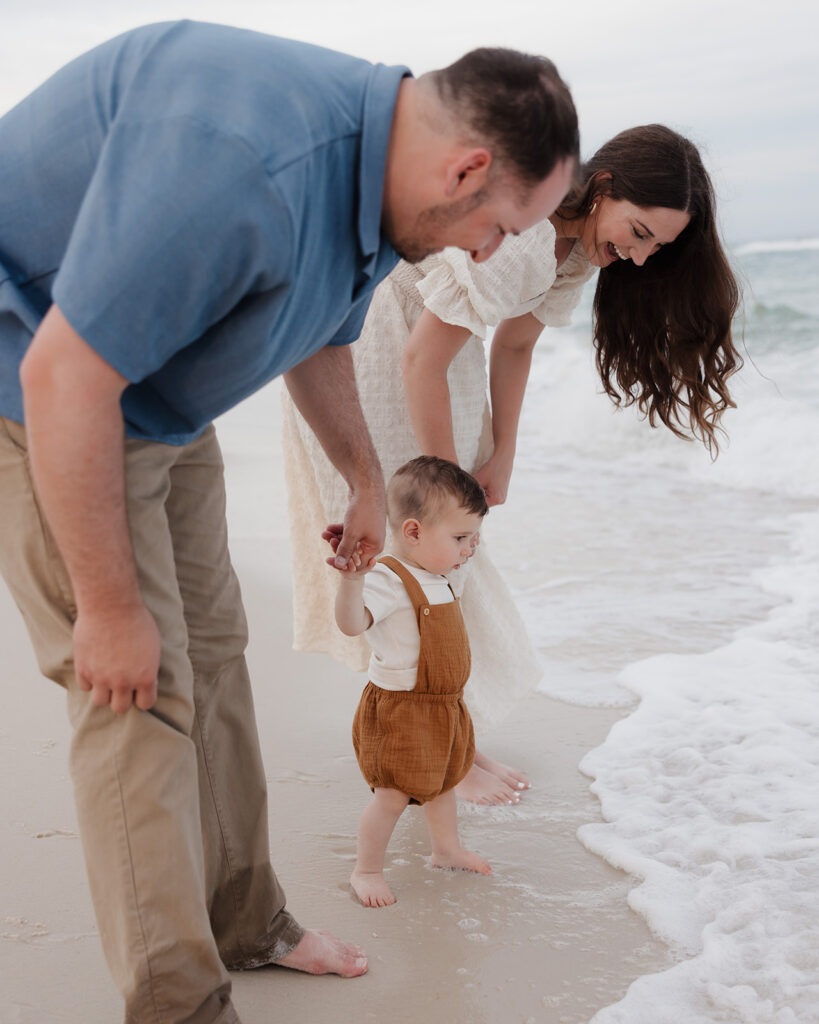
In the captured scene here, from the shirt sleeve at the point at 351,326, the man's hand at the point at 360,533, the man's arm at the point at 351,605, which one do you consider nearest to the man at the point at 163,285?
the shirt sleeve at the point at 351,326

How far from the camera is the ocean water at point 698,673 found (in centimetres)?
206

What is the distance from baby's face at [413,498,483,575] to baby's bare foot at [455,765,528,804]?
66 cm

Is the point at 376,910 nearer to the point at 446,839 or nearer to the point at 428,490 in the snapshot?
the point at 446,839

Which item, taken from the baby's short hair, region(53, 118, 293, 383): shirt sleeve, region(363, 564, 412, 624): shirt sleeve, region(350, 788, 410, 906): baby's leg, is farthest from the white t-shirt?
region(53, 118, 293, 383): shirt sleeve

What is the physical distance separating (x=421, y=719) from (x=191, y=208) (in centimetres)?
137

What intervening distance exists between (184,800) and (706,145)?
1834mm

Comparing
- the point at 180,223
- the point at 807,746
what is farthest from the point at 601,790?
the point at 180,223

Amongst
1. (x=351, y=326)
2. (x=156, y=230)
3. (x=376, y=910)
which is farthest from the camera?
(x=376, y=910)

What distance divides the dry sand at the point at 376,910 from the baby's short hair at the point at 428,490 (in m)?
0.80

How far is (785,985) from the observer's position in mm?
1927

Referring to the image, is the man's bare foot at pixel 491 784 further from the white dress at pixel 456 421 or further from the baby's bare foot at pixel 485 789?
the white dress at pixel 456 421

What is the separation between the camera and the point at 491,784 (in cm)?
268

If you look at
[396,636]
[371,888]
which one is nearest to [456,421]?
[396,636]

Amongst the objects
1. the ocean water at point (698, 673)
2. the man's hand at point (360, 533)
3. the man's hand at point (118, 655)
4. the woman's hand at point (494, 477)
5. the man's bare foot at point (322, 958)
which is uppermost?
the man's hand at point (118, 655)
